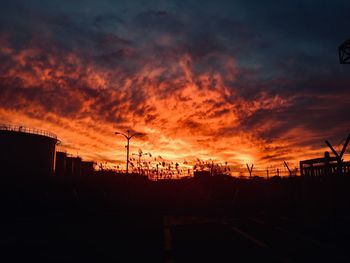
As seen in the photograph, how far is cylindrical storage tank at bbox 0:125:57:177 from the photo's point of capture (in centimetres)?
3628

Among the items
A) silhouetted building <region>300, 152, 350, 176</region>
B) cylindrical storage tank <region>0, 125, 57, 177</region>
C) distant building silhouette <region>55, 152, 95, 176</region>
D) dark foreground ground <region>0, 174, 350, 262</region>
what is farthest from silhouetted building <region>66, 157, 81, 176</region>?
silhouetted building <region>300, 152, 350, 176</region>

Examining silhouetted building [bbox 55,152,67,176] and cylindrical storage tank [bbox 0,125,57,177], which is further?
silhouetted building [bbox 55,152,67,176]

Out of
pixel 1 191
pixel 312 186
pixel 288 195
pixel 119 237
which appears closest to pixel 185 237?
pixel 119 237

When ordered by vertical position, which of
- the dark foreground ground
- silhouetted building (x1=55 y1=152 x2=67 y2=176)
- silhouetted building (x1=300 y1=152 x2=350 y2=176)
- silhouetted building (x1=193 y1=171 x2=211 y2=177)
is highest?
silhouetted building (x1=55 y1=152 x2=67 y2=176)

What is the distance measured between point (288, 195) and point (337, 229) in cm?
1310

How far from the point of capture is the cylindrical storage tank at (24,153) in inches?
1428

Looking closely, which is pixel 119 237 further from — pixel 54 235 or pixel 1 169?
pixel 1 169

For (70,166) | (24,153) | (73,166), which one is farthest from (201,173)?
(73,166)

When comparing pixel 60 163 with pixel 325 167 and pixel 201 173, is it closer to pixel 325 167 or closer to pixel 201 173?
pixel 201 173

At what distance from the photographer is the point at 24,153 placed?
37.6 meters

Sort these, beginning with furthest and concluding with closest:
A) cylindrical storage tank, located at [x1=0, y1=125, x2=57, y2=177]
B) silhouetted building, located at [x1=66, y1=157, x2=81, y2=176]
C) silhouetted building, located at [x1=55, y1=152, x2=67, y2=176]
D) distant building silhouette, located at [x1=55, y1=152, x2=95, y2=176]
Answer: silhouetted building, located at [x1=66, y1=157, x2=81, y2=176] < distant building silhouette, located at [x1=55, y1=152, x2=95, y2=176] < silhouetted building, located at [x1=55, y1=152, x2=67, y2=176] < cylindrical storage tank, located at [x1=0, y1=125, x2=57, y2=177]

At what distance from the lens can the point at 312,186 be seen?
1452cm

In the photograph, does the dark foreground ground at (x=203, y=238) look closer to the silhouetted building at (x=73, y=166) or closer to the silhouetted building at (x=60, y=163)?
the silhouetted building at (x=60, y=163)

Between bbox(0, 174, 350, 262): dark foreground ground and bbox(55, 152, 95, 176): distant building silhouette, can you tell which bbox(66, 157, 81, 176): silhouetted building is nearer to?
bbox(55, 152, 95, 176): distant building silhouette
